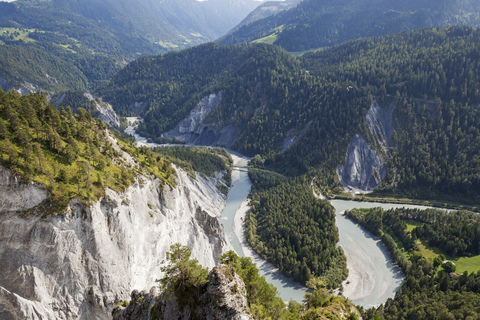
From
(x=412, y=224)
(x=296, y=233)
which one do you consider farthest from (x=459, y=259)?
(x=296, y=233)

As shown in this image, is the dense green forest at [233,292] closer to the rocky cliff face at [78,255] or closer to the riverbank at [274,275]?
the rocky cliff face at [78,255]

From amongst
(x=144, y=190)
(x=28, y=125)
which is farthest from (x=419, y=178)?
(x=28, y=125)

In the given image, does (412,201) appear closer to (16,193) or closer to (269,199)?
(269,199)

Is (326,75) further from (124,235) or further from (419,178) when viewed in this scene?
(124,235)

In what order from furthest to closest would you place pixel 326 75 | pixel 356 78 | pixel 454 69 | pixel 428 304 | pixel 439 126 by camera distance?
pixel 326 75
pixel 356 78
pixel 454 69
pixel 439 126
pixel 428 304

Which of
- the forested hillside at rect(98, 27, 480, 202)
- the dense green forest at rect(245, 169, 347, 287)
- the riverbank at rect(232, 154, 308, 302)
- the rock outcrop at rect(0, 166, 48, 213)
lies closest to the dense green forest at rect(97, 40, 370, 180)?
the forested hillside at rect(98, 27, 480, 202)

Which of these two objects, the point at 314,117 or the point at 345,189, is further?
the point at 314,117

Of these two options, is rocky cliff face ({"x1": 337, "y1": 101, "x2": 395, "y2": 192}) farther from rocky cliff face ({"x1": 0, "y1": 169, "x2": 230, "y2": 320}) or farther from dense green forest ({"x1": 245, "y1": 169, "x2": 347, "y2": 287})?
rocky cliff face ({"x1": 0, "y1": 169, "x2": 230, "y2": 320})
